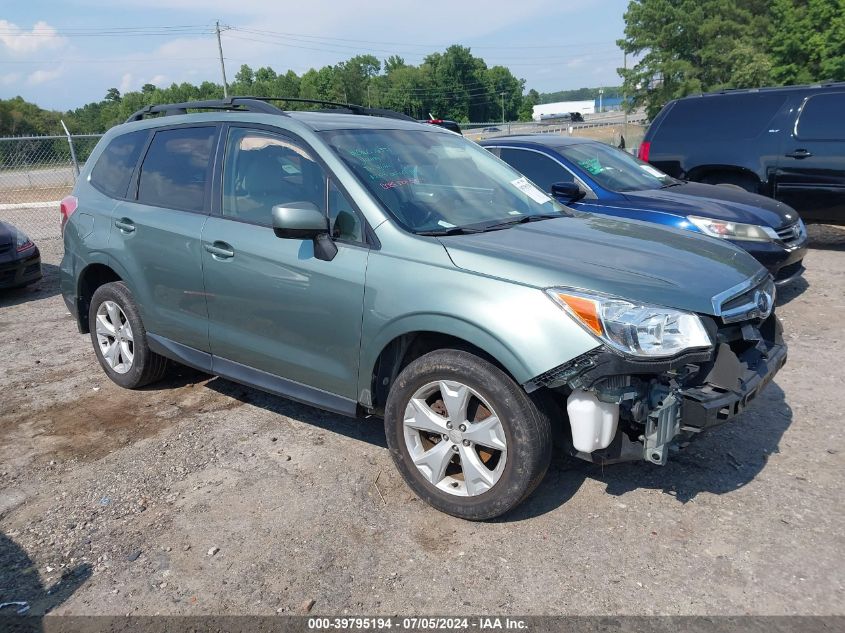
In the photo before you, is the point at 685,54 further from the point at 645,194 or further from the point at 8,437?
the point at 8,437

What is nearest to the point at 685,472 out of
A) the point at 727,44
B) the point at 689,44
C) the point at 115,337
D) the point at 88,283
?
the point at 115,337

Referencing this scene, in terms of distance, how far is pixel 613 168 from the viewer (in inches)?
271

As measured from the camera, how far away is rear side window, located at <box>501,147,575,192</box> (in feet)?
21.7

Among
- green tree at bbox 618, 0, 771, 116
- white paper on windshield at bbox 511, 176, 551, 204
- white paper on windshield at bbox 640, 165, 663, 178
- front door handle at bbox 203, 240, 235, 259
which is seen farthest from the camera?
green tree at bbox 618, 0, 771, 116

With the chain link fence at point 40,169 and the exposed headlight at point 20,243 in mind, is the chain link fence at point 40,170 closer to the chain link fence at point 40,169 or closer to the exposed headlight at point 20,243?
the chain link fence at point 40,169

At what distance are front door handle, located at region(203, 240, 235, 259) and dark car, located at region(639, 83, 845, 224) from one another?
7.09 meters

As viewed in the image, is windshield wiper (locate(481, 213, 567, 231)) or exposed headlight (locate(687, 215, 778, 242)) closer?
windshield wiper (locate(481, 213, 567, 231))

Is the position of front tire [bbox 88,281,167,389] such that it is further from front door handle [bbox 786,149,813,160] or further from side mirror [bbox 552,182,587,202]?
front door handle [bbox 786,149,813,160]

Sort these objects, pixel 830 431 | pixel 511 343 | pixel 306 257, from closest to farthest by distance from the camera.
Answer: pixel 511 343, pixel 306 257, pixel 830 431

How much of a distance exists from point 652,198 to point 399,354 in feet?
13.1

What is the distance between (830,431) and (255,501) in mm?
3286

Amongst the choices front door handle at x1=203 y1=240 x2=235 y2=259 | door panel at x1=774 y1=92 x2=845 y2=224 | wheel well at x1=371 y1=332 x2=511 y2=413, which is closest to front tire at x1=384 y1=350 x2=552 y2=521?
wheel well at x1=371 y1=332 x2=511 y2=413

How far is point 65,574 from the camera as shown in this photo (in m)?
2.85

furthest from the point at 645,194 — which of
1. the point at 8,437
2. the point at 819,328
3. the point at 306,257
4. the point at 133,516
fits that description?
the point at 8,437
